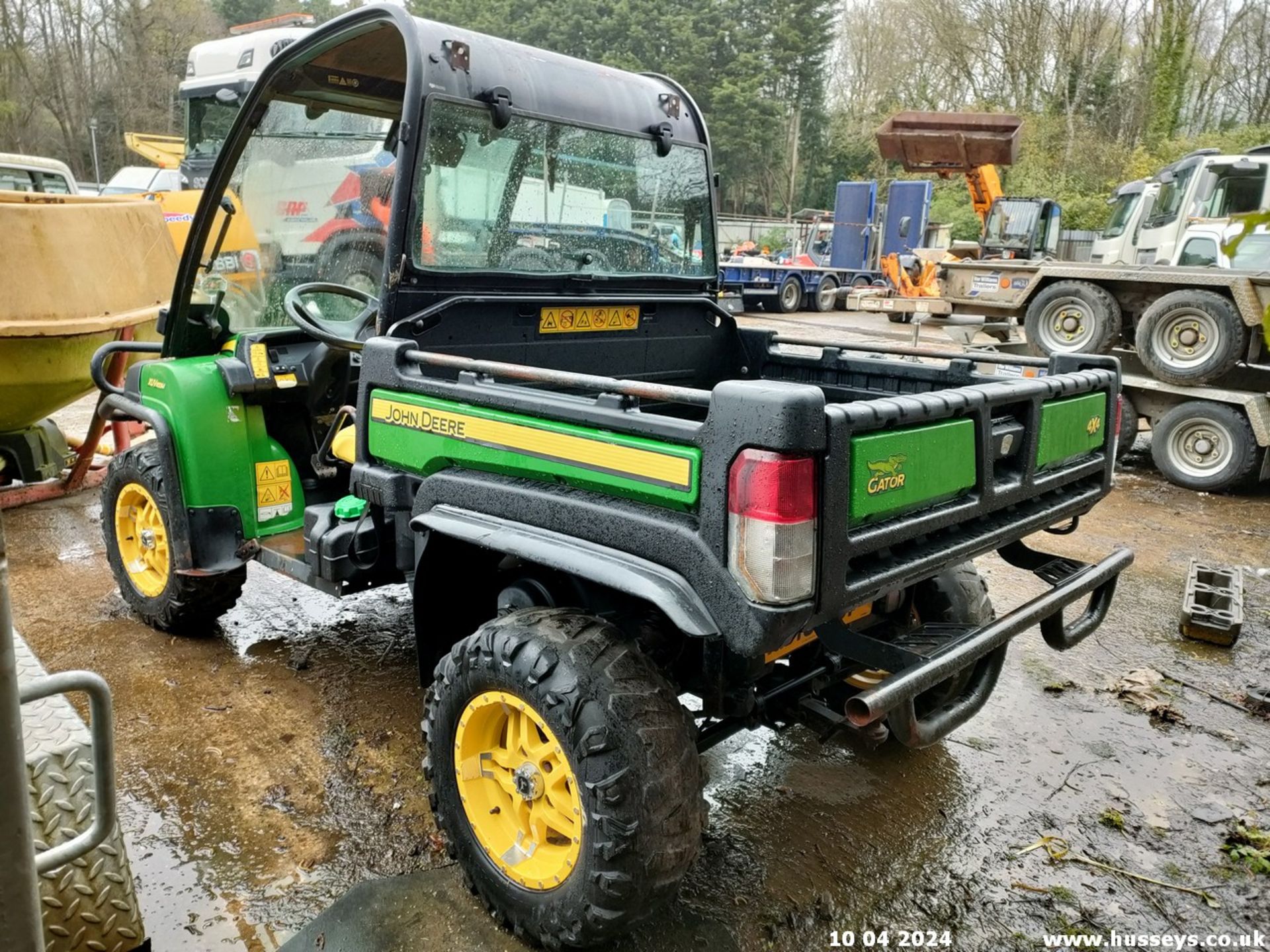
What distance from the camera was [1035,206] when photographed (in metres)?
18.8

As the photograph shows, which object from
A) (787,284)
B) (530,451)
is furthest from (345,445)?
(787,284)

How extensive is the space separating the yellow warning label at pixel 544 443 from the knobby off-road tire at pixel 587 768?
424 mm

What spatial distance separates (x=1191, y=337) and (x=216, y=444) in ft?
24.5

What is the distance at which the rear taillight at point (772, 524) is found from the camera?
6.66ft

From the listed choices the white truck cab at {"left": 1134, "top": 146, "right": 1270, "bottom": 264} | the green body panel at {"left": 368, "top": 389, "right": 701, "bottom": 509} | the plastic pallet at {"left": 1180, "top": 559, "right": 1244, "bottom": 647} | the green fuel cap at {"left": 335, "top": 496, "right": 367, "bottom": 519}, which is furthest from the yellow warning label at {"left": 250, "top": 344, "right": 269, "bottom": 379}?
the white truck cab at {"left": 1134, "top": 146, "right": 1270, "bottom": 264}

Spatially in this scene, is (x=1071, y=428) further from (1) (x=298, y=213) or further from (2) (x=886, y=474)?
(1) (x=298, y=213)

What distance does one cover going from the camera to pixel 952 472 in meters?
2.51

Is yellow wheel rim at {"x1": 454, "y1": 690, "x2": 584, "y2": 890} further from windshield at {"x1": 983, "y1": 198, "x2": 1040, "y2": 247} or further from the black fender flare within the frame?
windshield at {"x1": 983, "y1": 198, "x2": 1040, "y2": 247}

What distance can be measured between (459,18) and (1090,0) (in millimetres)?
22745

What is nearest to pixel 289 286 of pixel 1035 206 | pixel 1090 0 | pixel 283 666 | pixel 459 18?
pixel 283 666

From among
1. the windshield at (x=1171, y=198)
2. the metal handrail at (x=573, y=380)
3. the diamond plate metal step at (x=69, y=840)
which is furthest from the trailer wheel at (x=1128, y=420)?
the diamond plate metal step at (x=69, y=840)

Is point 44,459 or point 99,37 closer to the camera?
point 44,459

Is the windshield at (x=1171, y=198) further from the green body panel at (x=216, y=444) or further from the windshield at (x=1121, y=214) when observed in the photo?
the green body panel at (x=216, y=444)

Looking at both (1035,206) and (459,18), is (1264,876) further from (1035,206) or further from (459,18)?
(459,18)
